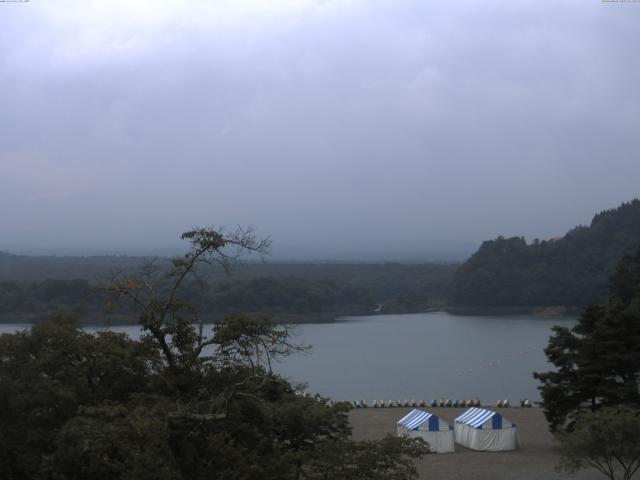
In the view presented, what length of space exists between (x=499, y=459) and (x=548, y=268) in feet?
162

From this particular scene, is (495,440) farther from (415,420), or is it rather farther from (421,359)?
(421,359)

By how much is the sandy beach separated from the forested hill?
40.3m

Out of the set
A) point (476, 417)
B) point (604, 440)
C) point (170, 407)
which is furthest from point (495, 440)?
point (170, 407)

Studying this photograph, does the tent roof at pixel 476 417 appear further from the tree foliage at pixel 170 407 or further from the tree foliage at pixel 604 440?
the tree foliage at pixel 170 407

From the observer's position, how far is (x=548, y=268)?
201 feet

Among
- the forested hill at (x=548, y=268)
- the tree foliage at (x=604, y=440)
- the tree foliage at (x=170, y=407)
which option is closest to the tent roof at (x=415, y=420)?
the tree foliage at (x=604, y=440)

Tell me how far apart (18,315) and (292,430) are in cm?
3958

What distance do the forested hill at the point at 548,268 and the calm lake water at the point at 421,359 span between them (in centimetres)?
946

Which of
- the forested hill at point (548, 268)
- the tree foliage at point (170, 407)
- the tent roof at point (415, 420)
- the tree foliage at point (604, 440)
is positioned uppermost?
the forested hill at point (548, 268)

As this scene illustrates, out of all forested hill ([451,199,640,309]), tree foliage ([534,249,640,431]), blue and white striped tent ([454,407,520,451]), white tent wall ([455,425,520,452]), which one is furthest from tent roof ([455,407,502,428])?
forested hill ([451,199,640,309])

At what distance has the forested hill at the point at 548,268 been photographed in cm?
5894

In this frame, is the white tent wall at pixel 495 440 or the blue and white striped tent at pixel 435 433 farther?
the white tent wall at pixel 495 440

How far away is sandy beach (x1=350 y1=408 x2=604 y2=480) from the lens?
41.0 feet

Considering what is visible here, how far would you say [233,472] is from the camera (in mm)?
6520
